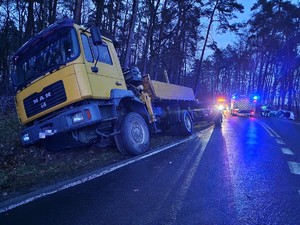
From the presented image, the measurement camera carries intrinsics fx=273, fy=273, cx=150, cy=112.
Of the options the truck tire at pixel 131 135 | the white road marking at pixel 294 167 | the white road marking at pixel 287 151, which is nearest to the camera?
the white road marking at pixel 294 167

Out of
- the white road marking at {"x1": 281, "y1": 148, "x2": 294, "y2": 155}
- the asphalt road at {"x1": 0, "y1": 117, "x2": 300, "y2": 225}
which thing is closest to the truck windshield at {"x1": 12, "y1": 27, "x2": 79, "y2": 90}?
the asphalt road at {"x1": 0, "y1": 117, "x2": 300, "y2": 225}

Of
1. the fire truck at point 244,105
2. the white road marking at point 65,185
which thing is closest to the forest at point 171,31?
the fire truck at point 244,105

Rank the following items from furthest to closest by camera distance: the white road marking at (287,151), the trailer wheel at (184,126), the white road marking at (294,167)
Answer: the trailer wheel at (184,126)
the white road marking at (287,151)
the white road marking at (294,167)

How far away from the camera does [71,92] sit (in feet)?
18.0

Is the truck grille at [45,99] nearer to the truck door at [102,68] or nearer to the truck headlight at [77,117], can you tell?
the truck headlight at [77,117]

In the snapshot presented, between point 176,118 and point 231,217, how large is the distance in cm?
740

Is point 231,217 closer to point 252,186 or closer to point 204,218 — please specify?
point 204,218

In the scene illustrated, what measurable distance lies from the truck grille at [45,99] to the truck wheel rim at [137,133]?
1975 millimetres

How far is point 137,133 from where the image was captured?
696 cm

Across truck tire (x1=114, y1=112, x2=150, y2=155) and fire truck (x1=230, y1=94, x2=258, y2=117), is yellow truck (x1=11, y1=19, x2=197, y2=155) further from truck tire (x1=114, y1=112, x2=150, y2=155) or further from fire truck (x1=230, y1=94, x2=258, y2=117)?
fire truck (x1=230, y1=94, x2=258, y2=117)

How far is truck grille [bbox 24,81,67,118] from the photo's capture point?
559 centimetres

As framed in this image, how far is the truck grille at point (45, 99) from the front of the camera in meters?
5.59

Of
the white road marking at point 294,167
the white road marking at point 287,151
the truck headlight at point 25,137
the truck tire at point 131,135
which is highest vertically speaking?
the truck headlight at point 25,137

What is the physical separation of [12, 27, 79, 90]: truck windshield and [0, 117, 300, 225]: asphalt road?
8.59 ft
